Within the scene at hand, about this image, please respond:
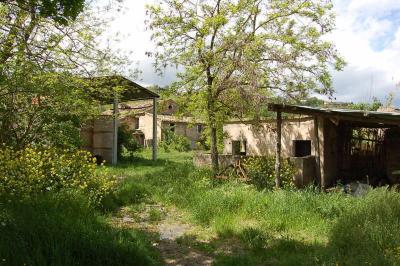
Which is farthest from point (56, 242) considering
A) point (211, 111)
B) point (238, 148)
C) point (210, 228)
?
point (238, 148)

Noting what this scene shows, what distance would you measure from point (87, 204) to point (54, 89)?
288 centimetres

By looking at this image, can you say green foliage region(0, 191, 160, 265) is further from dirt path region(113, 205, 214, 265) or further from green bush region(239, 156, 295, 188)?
green bush region(239, 156, 295, 188)

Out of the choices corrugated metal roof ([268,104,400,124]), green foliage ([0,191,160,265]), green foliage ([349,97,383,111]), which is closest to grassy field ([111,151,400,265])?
green foliage ([0,191,160,265])

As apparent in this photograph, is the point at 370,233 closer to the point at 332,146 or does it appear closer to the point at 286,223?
the point at 286,223

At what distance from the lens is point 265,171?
1332cm

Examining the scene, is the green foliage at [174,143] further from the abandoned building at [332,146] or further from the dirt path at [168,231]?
the dirt path at [168,231]

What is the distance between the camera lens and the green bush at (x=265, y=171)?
12680mm

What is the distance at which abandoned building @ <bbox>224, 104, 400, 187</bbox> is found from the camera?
43.8 ft

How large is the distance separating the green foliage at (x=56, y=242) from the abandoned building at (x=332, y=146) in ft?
24.1

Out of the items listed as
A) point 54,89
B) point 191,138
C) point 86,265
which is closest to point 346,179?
point 54,89

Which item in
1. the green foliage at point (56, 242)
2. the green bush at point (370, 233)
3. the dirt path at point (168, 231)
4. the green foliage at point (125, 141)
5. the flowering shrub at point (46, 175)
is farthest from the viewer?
the green foliage at point (125, 141)

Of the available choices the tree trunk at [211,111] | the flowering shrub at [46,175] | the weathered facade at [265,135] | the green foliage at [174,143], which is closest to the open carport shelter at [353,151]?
the weathered facade at [265,135]

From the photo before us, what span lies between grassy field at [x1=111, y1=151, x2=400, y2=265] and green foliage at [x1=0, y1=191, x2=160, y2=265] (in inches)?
63.3

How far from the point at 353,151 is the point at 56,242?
13.0 metres
